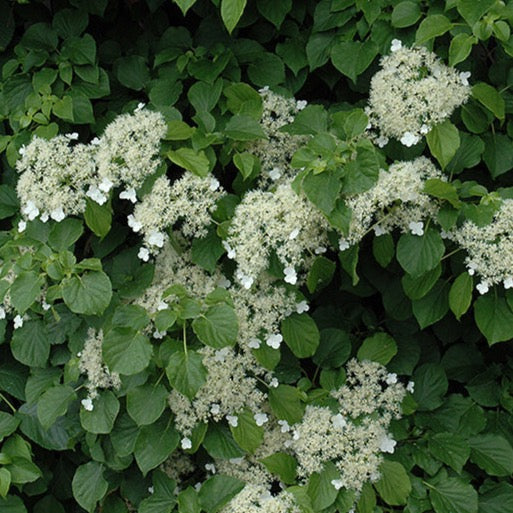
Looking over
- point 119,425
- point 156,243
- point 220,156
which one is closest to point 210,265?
point 156,243

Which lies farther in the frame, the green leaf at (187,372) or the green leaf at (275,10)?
the green leaf at (275,10)

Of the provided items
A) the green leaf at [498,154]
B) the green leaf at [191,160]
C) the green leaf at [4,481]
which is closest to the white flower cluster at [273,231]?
the green leaf at [191,160]

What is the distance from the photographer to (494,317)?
7.35ft

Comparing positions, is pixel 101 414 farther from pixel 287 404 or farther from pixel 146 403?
pixel 287 404

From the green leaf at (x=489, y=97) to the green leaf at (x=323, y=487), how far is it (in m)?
1.06

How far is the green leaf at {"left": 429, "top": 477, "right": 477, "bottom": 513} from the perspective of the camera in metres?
2.35

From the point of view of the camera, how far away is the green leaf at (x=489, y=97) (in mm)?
2320

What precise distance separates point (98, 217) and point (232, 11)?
2.16ft

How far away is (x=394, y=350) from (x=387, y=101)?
72 centimetres

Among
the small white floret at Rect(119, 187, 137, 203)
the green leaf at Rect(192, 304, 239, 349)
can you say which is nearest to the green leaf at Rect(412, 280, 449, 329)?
the green leaf at Rect(192, 304, 239, 349)

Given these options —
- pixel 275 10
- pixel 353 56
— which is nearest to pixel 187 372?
pixel 353 56

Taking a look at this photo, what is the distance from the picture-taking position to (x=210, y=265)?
2307 millimetres

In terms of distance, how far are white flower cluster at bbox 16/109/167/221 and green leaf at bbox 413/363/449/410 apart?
1.02 m

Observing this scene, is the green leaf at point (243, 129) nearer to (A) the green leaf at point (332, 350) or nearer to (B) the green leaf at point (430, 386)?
(A) the green leaf at point (332, 350)
